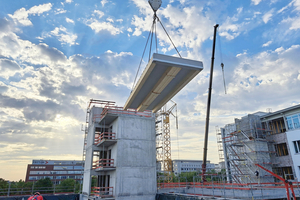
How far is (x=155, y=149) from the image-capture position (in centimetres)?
2475

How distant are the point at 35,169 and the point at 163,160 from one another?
272ft

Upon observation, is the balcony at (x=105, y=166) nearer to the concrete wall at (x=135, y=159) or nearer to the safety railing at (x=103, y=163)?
the safety railing at (x=103, y=163)

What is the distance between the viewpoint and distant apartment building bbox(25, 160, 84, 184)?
4225 inches

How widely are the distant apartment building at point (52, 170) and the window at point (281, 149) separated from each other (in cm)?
9835

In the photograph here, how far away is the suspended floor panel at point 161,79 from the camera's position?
33.7 ft

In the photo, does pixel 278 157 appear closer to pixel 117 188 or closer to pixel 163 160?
pixel 117 188

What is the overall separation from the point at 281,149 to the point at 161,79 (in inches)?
1050

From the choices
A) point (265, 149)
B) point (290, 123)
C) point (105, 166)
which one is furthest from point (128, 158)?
point (290, 123)

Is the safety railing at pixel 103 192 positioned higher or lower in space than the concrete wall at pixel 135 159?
lower

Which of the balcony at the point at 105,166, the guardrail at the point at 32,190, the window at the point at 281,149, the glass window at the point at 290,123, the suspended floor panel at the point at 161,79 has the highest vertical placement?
the glass window at the point at 290,123

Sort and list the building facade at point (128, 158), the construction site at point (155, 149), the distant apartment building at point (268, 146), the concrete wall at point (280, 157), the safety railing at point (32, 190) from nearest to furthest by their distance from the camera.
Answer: the construction site at point (155, 149), the building facade at point (128, 158), the safety railing at point (32, 190), the distant apartment building at point (268, 146), the concrete wall at point (280, 157)

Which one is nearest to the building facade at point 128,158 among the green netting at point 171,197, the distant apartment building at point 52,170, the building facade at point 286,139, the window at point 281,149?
the green netting at point 171,197

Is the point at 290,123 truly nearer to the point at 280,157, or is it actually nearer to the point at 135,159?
the point at 280,157

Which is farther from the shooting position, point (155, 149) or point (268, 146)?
point (268, 146)
